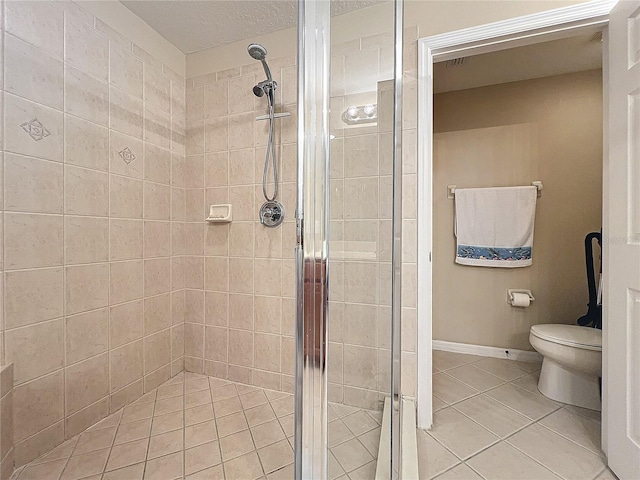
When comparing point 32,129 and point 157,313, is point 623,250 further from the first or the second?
point 32,129

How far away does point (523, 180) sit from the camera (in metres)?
2.36

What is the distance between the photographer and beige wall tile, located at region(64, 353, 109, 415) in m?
1.36

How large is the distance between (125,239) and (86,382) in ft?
2.28

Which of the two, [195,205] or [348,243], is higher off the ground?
[195,205]

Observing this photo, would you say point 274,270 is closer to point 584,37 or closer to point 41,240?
point 41,240

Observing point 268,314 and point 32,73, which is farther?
point 268,314

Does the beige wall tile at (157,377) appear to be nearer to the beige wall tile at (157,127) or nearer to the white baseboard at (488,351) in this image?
the beige wall tile at (157,127)

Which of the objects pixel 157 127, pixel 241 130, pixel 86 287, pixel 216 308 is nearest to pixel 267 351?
pixel 216 308

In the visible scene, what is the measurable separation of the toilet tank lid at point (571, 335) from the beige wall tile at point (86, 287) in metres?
2.38

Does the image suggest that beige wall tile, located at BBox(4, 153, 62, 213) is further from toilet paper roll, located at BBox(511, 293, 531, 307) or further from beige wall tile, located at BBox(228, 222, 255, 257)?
toilet paper roll, located at BBox(511, 293, 531, 307)

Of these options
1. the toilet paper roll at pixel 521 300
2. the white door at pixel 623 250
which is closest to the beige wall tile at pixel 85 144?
the white door at pixel 623 250

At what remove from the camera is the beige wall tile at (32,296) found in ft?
3.82

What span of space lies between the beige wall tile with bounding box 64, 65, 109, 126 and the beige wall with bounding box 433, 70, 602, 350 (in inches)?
90.8

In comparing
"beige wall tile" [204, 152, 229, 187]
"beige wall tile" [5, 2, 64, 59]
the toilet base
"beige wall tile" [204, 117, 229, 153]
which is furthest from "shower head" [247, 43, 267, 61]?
the toilet base
